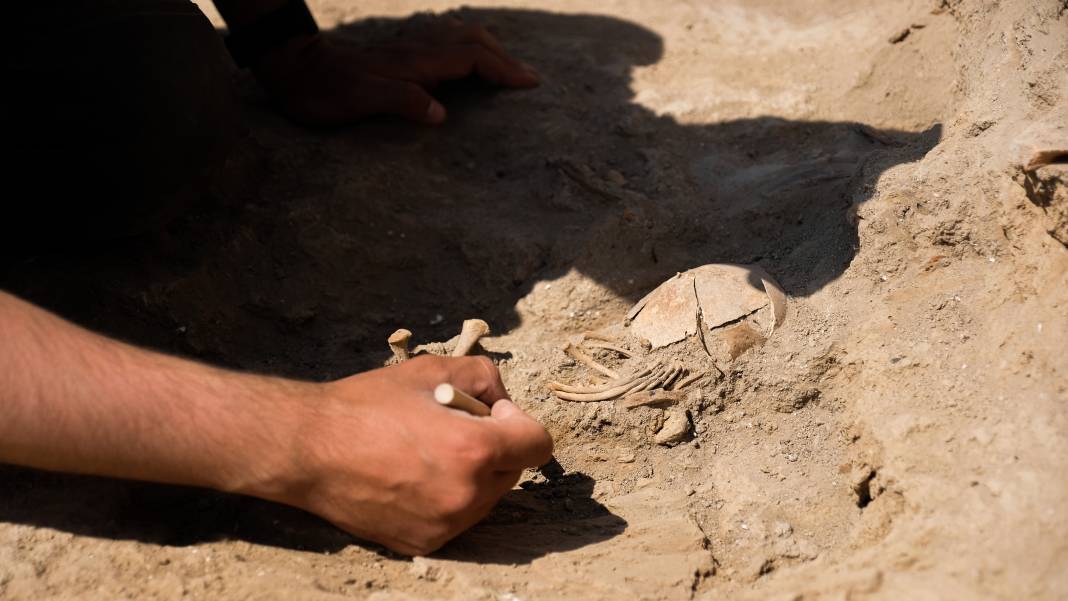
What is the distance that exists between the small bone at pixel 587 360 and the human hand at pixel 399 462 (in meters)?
0.59

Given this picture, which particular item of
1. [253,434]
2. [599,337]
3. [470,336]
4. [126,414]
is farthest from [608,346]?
[126,414]

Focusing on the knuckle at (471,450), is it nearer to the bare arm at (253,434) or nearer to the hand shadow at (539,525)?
the bare arm at (253,434)

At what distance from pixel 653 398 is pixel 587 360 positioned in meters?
0.25

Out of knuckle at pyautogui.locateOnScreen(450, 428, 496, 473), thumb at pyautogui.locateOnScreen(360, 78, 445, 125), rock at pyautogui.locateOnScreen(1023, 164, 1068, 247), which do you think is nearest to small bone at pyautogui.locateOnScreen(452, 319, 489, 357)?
knuckle at pyautogui.locateOnScreen(450, 428, 496, 473)

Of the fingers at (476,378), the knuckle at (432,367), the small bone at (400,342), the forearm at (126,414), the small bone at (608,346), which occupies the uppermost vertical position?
the forearm at (126,414)

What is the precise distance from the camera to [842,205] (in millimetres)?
2740

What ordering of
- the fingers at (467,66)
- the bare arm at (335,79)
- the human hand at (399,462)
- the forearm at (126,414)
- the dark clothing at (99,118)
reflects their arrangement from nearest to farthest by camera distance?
the forearm at (126,414)
the human hand at (399,462)
the dark clothing at (99,118)
the bare arm at (335,79)
the fingers at (467,66)

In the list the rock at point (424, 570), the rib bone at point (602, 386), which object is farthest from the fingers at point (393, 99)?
the rock at point (424, 570)

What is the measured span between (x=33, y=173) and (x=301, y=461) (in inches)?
51.0

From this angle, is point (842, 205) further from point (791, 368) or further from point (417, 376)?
point (417, 376)

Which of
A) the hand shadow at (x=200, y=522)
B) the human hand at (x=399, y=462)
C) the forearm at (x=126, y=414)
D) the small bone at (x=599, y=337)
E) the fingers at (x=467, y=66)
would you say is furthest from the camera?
the fingers at (x=467, y=66)

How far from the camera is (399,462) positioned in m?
1.81

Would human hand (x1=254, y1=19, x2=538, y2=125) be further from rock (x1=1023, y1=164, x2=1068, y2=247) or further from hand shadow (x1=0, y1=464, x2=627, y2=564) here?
rock (x1=1023, y1=164, x2=1068, y2=247)

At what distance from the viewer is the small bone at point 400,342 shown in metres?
2.34
